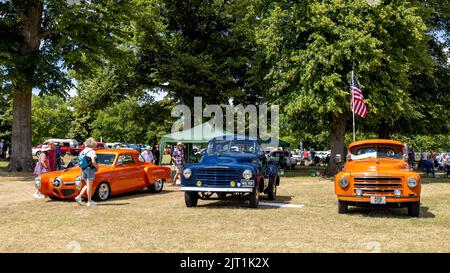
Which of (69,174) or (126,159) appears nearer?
(69,174)

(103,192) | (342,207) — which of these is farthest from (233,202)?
(103,192)

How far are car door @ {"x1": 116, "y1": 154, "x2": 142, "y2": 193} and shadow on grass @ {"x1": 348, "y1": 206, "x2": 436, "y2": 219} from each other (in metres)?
6.98

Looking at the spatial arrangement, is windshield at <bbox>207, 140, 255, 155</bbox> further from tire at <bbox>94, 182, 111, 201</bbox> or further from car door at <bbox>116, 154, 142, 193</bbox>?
tire at <bbox>94, 182, 111, 201</bbox>

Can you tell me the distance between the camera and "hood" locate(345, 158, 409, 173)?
11250 mm

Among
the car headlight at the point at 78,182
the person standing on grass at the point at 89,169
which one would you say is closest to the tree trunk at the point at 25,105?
the car headlight at the point at 78,182

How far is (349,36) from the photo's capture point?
22.9 meters

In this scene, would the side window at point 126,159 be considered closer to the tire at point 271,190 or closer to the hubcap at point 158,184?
the hubcap at point 158,184

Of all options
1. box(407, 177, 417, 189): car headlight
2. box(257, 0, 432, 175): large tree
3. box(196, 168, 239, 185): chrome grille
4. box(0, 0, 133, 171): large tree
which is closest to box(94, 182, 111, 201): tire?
box(196, 168, 239, 185): chrome grille

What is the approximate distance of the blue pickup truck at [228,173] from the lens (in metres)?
11.9

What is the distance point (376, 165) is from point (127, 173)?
7.74m

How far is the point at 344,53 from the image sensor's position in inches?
892

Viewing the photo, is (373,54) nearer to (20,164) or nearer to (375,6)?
(375,6)

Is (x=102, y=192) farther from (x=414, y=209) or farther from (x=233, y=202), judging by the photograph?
(x=414, y=209)
